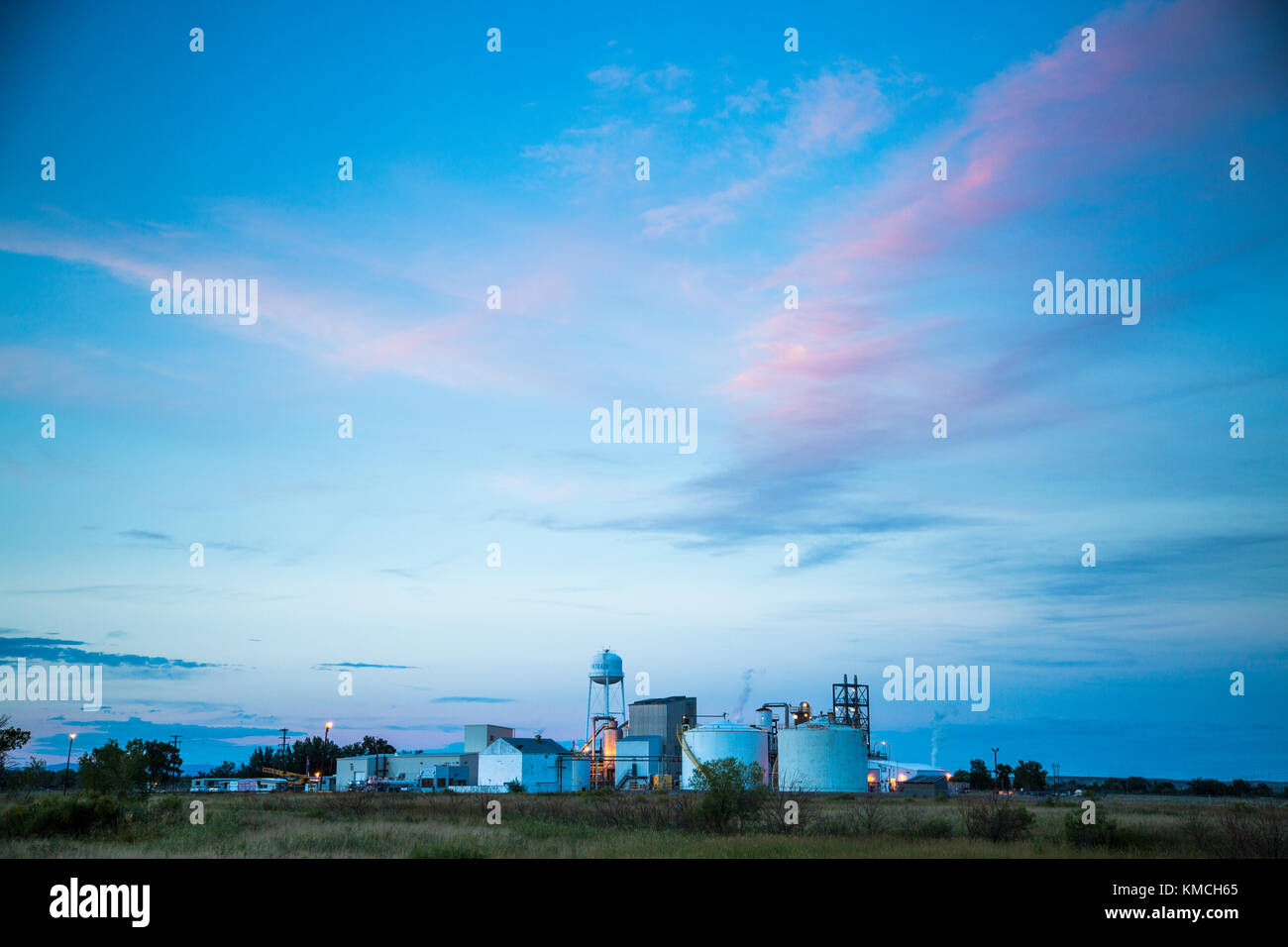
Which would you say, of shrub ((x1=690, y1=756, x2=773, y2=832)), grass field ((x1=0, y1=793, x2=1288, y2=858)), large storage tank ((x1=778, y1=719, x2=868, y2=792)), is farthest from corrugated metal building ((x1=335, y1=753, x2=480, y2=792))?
shrub ((x1=690, y1=756, x2=773, y2=832))

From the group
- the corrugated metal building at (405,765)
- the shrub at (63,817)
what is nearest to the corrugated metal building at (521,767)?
the corrugated metal building at (405,765)

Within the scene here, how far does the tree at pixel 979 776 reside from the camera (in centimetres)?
12838

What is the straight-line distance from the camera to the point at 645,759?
95438 mm

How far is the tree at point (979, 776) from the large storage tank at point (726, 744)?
59780 millimetres

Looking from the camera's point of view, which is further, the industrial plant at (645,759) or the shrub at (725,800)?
the industrial plant at (645,759)

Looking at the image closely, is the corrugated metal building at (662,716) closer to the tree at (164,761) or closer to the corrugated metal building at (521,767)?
the corrugated metal building at (521,767)

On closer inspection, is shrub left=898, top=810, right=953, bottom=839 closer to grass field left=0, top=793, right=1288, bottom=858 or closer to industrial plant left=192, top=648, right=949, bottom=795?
grass field left=0, top=793, right=1288, bottom=858

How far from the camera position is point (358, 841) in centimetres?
2753

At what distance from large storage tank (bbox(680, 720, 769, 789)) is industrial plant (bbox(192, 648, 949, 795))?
9cm

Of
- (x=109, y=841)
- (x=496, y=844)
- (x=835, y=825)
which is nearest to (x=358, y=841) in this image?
(x=496, y=844)

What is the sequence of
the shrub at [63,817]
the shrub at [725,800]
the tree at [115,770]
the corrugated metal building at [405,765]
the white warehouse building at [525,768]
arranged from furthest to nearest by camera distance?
the corrugated metal building at [405,765] < the white warehouse building at [525,768] < the tree at [115,770] < the shrub at [725,800] < the shrub at [63,817]

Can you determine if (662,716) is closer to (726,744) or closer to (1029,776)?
(726,744)
